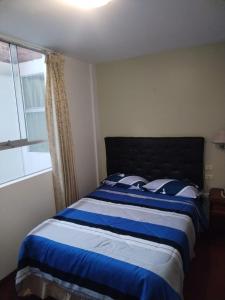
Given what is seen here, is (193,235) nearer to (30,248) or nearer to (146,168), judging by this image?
(146,168)

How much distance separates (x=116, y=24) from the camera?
2.13 meters

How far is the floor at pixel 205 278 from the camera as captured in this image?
2025mm

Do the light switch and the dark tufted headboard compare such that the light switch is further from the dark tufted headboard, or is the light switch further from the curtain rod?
the curtain rod

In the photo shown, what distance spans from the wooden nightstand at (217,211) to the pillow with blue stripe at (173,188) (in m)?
0.21

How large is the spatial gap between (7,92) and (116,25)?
147 cm

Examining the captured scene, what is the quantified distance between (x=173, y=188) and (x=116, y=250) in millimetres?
1406

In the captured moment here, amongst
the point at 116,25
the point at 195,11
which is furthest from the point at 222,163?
the point at 116,25

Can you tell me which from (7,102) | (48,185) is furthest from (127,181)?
(7,102)

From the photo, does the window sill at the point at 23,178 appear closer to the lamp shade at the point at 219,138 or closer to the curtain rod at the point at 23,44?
the curtain rod at the point at 23,44

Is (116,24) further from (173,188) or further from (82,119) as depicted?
(173,188)

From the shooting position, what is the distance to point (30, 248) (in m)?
1.98

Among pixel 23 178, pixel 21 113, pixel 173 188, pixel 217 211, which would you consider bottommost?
pixel 217 211

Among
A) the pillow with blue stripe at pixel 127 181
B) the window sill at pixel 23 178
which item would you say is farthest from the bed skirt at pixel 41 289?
the pillow with blue stripe at pixel 127 181

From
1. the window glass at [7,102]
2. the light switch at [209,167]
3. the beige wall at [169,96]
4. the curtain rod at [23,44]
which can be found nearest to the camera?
the curtain rod at [23,44]
